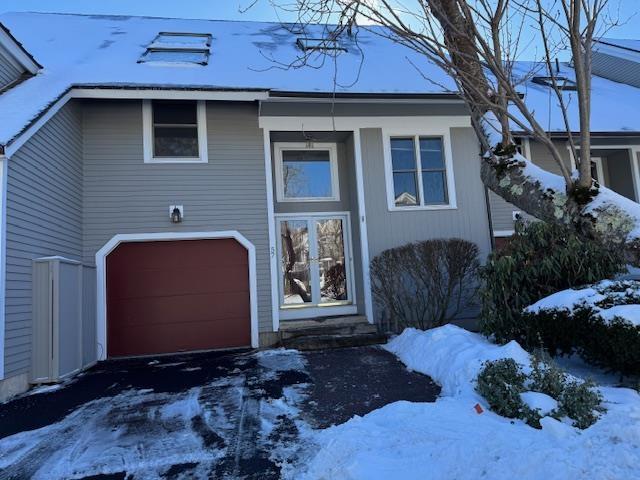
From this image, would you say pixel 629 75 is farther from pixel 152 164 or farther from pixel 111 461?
pixel 111 461

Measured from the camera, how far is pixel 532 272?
5816 millimetres

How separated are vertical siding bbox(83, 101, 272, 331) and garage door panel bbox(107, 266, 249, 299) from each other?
0.51 meters

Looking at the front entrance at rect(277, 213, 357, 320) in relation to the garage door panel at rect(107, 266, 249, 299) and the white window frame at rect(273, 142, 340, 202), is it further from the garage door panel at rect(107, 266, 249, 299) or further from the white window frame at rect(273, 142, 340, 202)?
the garage door panel at rect(107, 266, 249, 299)

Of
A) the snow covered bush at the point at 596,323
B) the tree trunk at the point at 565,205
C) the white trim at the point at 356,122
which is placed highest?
the white trim at the point at 356,122

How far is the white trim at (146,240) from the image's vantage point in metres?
7.73

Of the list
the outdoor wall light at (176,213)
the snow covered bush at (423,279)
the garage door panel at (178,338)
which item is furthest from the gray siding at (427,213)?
the outdoor wall light at (176,213)

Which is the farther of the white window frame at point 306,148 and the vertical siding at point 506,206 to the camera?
the vertical siding at point 506,206

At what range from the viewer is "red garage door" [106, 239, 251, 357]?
26.1 ft

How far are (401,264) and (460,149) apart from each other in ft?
9.52

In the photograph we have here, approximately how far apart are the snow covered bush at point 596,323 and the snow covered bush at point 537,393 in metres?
0.41

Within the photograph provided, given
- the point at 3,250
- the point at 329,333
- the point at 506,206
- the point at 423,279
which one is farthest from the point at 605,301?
the point at 3,250

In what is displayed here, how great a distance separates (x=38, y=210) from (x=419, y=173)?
659 centimetres

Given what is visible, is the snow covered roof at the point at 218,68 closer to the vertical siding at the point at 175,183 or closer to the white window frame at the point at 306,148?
the vertical siding at the point at 175,183

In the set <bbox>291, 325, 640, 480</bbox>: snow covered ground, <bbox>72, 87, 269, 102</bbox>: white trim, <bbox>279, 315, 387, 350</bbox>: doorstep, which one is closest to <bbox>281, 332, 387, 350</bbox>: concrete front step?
<bbox>279, 315, 387, 350</bbox>: doorstep
